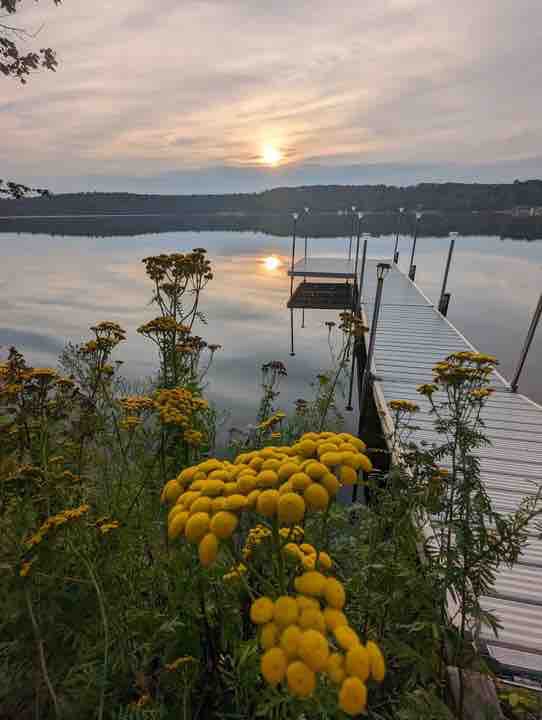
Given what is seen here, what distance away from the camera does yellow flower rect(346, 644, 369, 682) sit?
109 cm

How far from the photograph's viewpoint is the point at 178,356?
5.28 meters

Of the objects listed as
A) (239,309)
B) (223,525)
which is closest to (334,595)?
(223,525)

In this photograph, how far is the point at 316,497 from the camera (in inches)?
52.8

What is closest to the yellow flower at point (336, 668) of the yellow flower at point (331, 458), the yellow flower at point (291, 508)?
the yellow flower at point (291, 508)

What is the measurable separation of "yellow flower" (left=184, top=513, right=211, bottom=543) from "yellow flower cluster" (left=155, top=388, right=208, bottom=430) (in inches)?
61.5

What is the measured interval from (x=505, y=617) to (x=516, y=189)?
367ft

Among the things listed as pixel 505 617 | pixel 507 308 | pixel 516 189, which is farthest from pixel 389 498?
pixel 516 189

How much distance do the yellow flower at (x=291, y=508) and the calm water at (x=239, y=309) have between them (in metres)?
11.2

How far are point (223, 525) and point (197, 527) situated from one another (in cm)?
10

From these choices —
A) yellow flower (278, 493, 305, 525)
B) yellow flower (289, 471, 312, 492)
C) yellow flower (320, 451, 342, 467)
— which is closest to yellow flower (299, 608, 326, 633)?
yellow flower (278, 493, 305, 525)

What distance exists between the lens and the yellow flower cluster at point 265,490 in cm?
134

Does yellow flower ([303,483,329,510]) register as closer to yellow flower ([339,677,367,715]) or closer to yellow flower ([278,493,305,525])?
yellow flower ([278,493,305,525])

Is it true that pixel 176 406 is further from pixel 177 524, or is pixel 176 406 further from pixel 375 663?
pixel 375 663

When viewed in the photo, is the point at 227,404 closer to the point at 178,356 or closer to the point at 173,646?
the point at 178,356
